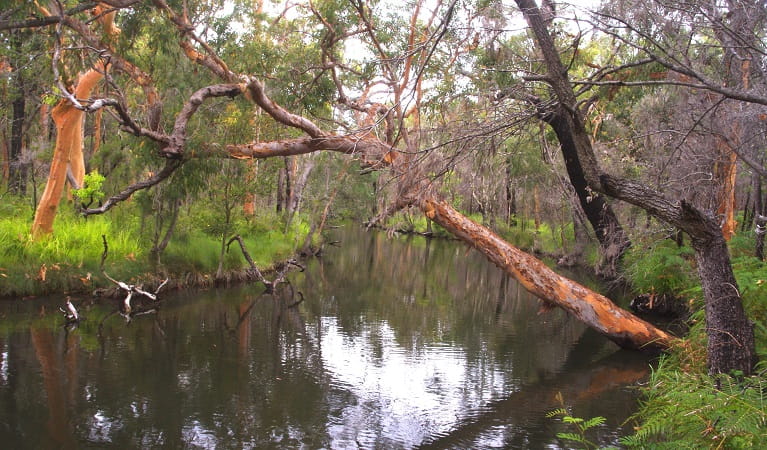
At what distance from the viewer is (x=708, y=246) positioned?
5.39 meters

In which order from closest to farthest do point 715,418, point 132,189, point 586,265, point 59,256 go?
point 715,418 < point 132,189 < point 59,256 < point 586,265

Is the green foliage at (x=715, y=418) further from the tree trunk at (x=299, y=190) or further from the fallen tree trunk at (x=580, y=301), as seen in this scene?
the tree trunk at (x=299, y=190)

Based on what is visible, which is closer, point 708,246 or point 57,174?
point 708,246

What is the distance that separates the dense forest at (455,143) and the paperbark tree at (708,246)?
0.02 metres

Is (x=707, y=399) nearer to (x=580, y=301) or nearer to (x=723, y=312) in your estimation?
(x=723, y=312)

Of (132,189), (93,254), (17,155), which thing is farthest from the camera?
(17,155)

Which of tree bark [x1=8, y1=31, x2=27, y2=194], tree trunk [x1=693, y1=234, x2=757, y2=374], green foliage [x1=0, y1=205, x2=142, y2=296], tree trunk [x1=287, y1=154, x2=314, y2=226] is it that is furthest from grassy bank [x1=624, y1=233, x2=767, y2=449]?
tree bark [x1=8, y1=31, x2=27, y2=194]

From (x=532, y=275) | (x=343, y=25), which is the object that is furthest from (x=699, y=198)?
(x=343, y=25)

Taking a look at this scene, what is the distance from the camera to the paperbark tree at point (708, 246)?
17.5 feet

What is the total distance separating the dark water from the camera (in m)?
6.44

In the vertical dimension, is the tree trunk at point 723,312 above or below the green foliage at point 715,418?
above

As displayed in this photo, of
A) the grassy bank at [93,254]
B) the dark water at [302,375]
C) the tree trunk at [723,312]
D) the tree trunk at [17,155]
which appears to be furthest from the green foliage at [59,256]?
the tree trunk at [723,312]

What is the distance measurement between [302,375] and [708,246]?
5179 mm

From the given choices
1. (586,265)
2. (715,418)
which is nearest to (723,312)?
(715,418)
